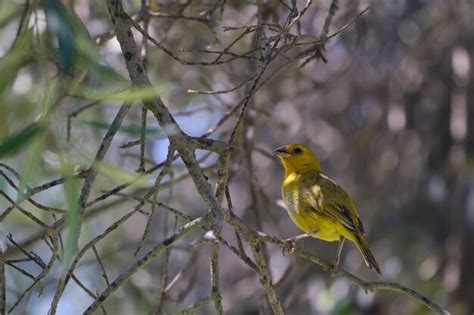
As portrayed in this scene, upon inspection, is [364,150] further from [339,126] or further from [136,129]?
[136,129]

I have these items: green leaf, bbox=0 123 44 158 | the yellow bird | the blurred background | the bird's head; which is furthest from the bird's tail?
green leaf, bbox=0 123 44 158

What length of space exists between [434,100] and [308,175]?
2902 millimetres

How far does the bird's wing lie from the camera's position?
4.64 meters

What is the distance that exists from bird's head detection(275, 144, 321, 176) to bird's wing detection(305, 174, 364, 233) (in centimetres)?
48

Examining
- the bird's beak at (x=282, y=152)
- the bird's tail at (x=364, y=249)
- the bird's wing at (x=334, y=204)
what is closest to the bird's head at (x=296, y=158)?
the bird's beak at (x=282, y=152)

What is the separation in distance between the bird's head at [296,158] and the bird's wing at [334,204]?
1.57 ft

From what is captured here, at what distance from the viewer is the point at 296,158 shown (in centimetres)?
554

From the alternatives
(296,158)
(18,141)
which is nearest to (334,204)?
(296,158)

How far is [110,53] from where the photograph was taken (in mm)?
6301

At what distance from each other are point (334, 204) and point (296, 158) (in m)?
0.83

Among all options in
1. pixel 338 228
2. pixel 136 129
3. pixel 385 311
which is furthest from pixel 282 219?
pixel 136 129

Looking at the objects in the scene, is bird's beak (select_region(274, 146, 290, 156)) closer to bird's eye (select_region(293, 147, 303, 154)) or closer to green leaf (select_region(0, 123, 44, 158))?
bird's eye (select_region(293, 147, 303, 154))

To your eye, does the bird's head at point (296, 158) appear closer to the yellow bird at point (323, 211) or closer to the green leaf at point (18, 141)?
the yellow bird at point (323, 211)

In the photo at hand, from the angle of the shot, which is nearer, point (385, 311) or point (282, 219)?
point (385, 311)
